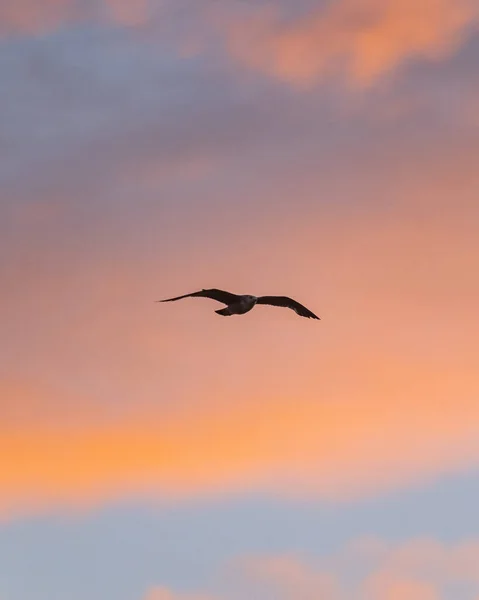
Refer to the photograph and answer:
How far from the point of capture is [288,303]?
231 ft

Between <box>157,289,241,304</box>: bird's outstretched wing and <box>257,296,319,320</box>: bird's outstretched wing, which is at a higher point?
<box>257,296,319,320</box>: bird's outstretched wing

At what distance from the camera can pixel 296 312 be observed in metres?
70.8

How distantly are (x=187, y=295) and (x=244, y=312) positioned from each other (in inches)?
236

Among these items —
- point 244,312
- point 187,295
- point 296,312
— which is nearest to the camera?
point 187,295

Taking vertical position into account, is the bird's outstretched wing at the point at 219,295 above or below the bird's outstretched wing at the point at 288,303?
below

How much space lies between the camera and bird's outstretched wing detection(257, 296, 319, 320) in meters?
69.0

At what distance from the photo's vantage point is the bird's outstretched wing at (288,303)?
226 ft

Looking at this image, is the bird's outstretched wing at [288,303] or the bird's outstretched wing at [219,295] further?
the bird's outstretched wing at [288,303]

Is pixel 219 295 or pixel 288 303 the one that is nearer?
pixel 219 295

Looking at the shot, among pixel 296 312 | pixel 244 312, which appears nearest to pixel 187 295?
pixel 244 312

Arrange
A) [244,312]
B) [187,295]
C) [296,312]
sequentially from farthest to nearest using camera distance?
[296,312] → [244,312] → [187,295]

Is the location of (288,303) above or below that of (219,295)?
above

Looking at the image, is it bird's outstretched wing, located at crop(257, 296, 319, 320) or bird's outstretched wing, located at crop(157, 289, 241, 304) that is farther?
bird's outstretched wing, located at crop(257, 296, 319, 320)

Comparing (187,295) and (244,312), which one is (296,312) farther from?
(187,295)
